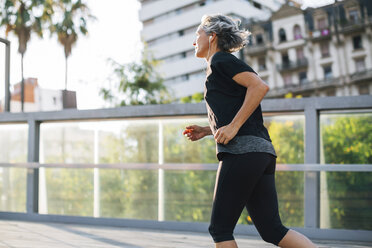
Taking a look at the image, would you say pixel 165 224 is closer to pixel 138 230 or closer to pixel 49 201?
pixel 138 230

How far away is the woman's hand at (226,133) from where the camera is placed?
97.9 inches

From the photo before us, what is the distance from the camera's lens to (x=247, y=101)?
2486 mm

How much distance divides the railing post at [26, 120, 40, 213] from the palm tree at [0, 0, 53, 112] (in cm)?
2486

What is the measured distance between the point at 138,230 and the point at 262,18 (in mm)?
57671

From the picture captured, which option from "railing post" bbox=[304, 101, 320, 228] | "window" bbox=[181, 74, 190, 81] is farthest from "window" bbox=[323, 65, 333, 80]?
"railing post" bbox=[304, 101, 320, 228]

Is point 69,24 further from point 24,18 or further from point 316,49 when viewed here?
point 316,49

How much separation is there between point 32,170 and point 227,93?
484 centimetres

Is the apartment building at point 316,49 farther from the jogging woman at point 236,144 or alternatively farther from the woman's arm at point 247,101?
the woman's arm at point 247,101

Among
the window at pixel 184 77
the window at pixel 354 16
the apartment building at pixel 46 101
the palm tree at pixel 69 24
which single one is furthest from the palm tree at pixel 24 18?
the window at pixel 184 77

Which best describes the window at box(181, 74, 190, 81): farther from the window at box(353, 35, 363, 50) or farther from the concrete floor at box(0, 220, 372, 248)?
the concrete floor at box(0, 220, 372, 248)

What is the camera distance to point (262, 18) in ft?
200

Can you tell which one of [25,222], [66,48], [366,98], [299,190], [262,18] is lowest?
[25,222]

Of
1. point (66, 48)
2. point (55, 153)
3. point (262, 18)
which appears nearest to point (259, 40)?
point (262, 18)

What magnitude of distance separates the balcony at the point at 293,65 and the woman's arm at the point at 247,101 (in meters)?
57.0
